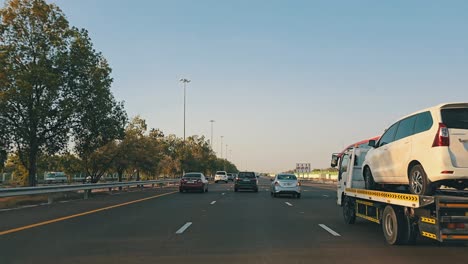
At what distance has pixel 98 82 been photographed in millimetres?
32000

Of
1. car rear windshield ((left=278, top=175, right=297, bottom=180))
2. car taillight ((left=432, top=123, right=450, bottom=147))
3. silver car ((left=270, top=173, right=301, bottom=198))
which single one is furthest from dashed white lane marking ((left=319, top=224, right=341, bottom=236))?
car rear windshield ((left=278, top=175, right=297, bottom=180))

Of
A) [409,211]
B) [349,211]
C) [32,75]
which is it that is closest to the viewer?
[409,211]

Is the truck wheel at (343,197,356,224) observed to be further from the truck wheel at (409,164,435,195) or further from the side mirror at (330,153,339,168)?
the truck wheel at (409,164,435,195)

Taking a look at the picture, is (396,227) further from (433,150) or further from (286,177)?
(286,177)

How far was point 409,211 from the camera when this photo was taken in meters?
9.20

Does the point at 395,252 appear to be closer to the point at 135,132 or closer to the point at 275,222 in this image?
the point at 275,222

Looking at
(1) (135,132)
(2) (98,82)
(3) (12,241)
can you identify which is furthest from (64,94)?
(3) (12,241)

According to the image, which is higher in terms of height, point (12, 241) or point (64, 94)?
point (64, 94)

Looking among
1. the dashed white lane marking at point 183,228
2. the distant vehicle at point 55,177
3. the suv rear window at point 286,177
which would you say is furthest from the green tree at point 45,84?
the distant vehicle at point 55,177

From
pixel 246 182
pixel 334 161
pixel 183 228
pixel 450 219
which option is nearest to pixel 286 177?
pixel 246 182

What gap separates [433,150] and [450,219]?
1308 millimetres

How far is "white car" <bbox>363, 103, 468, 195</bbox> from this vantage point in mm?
8328

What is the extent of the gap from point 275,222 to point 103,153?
28.9 meters

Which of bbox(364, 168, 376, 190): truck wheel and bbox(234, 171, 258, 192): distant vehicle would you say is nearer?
bbox(364, 168, 376, 190): truck wheel
